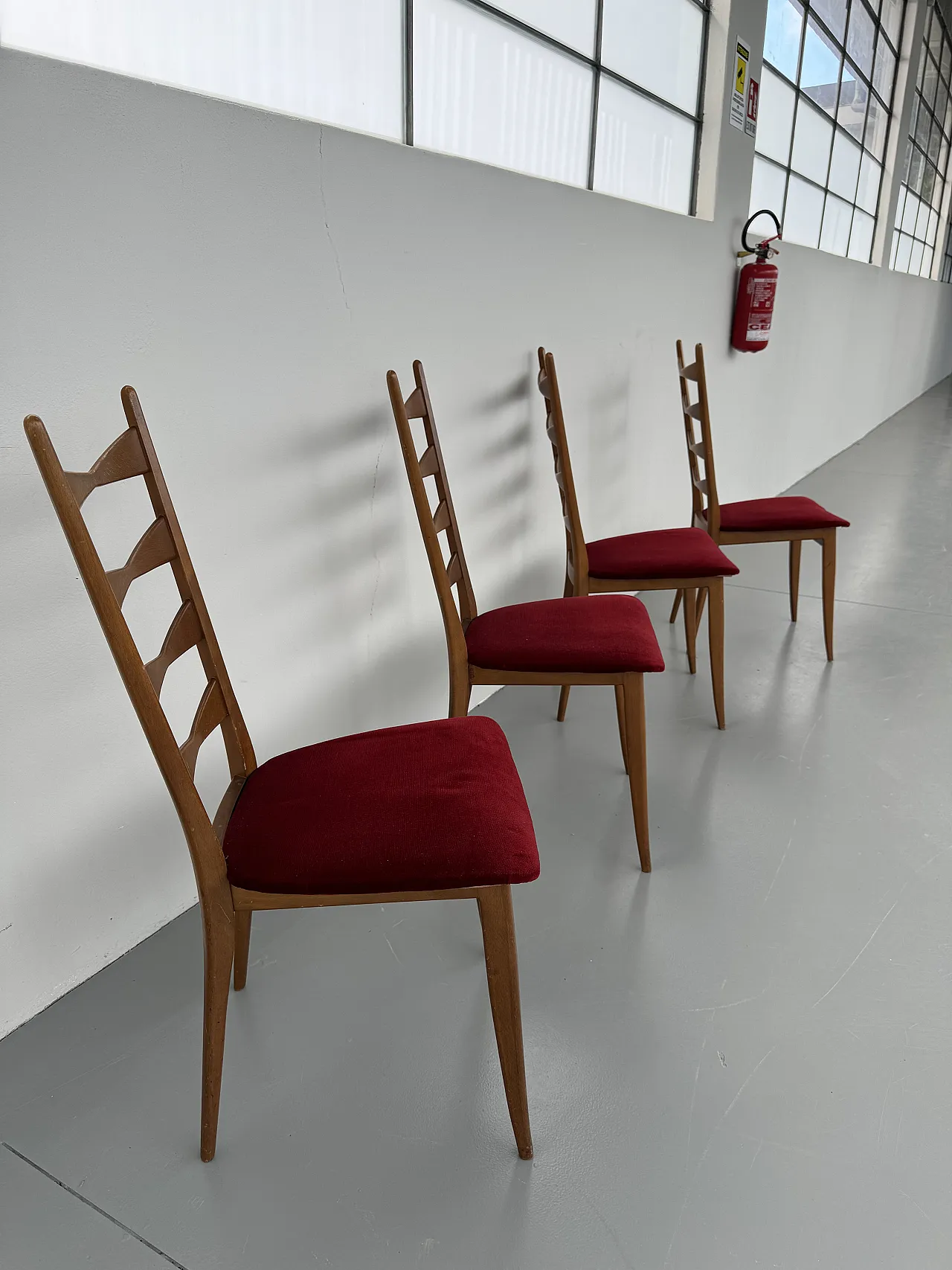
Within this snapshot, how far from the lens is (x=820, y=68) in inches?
185

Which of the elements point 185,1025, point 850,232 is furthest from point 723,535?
point 850,232

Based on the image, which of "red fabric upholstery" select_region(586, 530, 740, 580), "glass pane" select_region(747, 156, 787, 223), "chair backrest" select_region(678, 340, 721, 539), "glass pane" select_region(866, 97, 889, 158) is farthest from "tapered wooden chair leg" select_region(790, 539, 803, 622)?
"glass pane" select_region(866, 97, 889, 158)

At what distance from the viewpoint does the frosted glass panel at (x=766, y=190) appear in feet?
13.5

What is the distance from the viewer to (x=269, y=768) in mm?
1302

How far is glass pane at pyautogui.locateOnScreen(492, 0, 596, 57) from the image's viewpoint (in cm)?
227

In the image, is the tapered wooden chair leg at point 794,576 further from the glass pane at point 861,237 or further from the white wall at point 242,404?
the glass pane at point 861,237

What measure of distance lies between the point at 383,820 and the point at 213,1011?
0.32 m

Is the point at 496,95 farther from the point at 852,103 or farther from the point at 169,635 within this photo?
the point at 852,103

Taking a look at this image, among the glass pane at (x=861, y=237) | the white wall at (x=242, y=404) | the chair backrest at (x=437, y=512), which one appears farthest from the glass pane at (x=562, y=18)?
the glass pane at (x=861, y=237)

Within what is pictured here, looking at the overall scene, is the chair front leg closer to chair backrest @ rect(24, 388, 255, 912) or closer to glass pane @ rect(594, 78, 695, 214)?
glass pane @ rect(594, 78, 695, 214)

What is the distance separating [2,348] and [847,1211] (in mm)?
1517

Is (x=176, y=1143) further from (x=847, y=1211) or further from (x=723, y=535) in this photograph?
(x=723, y=535)

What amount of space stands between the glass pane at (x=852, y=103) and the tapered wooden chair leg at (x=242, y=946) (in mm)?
5720

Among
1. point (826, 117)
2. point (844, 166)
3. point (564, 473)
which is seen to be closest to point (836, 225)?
point (844, 166)
